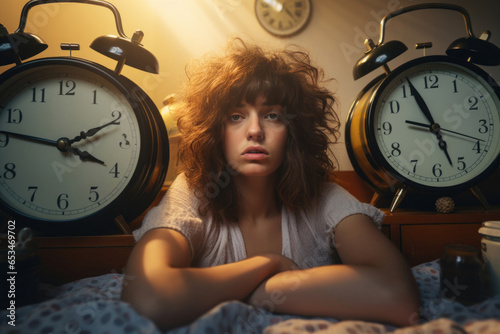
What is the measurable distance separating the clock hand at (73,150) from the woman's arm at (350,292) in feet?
2.03

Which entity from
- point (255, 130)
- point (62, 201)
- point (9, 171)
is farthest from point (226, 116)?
point (9, 171)

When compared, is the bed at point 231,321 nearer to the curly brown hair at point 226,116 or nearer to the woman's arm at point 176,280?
the woman's arm at point 176,280

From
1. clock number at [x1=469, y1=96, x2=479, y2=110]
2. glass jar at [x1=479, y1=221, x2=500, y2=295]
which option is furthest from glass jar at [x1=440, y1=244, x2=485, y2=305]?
clock number at [x1=469, y1=96, x2=479, y2=110]

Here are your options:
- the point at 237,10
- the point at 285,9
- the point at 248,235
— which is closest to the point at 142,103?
the point at 248,235

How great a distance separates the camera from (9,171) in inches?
35.1

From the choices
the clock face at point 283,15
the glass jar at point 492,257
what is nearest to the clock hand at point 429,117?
the glass jar at point 492,257

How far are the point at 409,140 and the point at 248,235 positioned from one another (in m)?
0.65

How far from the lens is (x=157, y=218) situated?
2.73 ft

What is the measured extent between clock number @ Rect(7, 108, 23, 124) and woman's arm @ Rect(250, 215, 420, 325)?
854 millimetres

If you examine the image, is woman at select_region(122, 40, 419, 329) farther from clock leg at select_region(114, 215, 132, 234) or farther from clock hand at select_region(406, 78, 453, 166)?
clock hand at select_region(406, 78, 453, 166)

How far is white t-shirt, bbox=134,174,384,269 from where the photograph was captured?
879 millimetres

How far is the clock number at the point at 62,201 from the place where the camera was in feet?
2.93

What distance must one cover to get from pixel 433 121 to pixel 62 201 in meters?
1.23

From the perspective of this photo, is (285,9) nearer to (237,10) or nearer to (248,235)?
(237,10)
